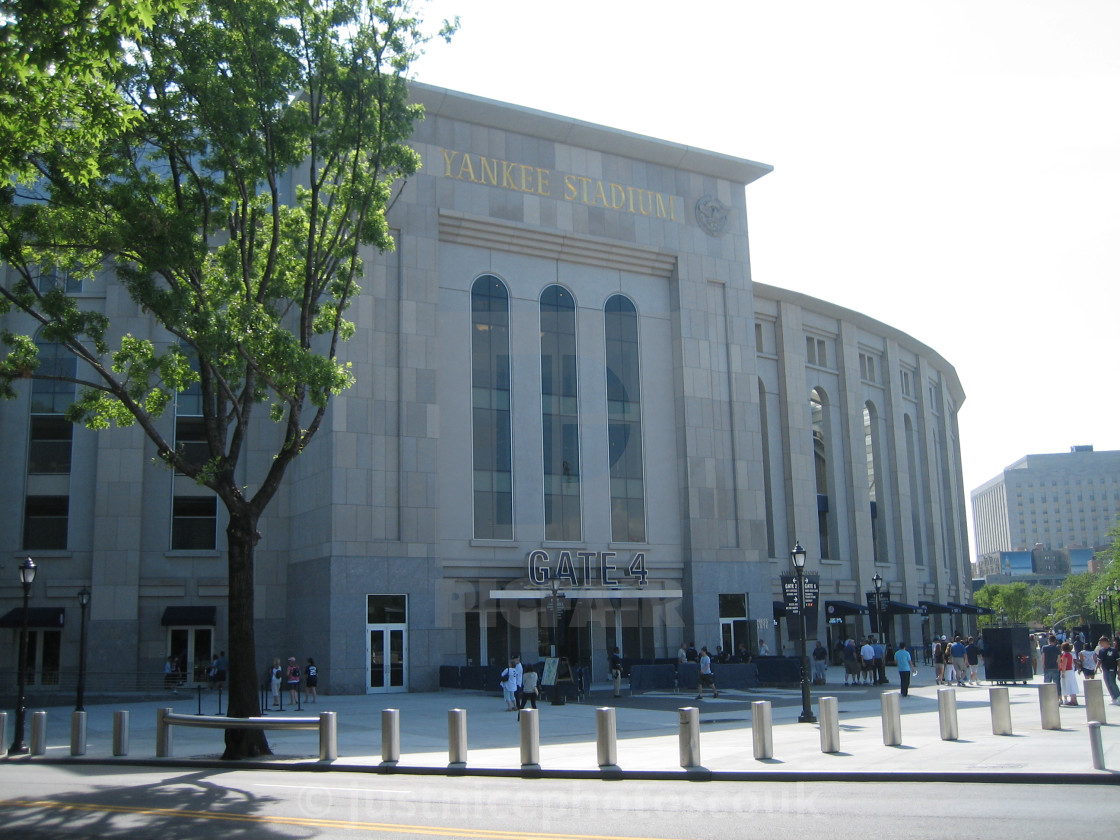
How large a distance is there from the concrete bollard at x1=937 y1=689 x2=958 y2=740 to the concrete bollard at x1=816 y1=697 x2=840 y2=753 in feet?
8.65

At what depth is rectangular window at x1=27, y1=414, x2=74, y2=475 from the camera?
130ft

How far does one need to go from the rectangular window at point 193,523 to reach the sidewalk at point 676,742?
27.0 ft

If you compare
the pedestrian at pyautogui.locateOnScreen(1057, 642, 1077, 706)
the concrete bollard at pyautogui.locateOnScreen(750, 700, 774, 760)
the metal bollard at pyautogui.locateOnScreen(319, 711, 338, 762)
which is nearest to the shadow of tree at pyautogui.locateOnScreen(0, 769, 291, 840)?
the metal bollard at pyautogui.locateOnScreen(319, 711, 338, 762)

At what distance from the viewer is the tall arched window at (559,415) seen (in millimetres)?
41531

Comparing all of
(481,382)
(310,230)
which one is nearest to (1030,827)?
(310,230)

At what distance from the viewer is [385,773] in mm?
17250

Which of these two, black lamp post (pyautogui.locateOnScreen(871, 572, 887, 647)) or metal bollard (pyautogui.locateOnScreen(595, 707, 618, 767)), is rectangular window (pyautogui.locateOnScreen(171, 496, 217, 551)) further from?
black lamp post (pyautogui.locateOnScreen(871, 572, 887, 647))

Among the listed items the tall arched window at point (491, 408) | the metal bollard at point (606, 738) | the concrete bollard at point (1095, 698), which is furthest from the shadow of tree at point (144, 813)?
the tall arched window at point (491, 408)

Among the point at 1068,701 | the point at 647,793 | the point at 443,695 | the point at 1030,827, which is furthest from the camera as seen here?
the point at 443,695

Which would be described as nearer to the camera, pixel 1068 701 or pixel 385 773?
pixel 385 773

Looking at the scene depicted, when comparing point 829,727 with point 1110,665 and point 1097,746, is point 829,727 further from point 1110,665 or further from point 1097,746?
point 1110,665

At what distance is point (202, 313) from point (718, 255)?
32166 mm

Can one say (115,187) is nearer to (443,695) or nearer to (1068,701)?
(443,695)

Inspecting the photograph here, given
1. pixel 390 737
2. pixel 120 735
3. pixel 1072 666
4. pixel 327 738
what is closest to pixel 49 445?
pixel 120 735
